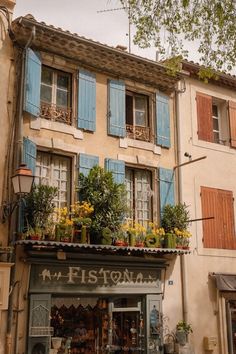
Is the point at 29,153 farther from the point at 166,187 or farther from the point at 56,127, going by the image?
the point at 166,187

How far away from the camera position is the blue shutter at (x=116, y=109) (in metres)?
12.4

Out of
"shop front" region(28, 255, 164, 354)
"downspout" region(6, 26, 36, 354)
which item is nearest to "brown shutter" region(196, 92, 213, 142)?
"shop front" region(28, 255, 164, 354)

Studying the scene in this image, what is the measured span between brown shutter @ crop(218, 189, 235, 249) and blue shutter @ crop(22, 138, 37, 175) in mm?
5828

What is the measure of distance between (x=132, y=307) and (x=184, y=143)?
4.83 metres

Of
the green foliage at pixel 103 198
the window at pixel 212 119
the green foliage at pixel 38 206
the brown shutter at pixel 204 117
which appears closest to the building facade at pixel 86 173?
the green foliage at pixel 103 198

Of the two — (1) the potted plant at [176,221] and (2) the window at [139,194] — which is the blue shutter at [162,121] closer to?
(2) the window at [139,194]

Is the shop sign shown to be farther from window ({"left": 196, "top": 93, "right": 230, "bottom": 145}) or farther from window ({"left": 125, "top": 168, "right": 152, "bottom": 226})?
window ({"left": 196, "top": 93, "right": 230, "bottom": 145})

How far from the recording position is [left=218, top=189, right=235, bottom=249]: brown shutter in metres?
13.6

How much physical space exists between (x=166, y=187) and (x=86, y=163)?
8.15ft

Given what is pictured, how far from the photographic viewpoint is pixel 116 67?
12.7 m

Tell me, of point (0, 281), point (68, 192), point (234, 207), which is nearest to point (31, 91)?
Result: point (68, 192)

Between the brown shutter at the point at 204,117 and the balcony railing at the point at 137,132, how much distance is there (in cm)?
181

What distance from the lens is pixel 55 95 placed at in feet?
39.0

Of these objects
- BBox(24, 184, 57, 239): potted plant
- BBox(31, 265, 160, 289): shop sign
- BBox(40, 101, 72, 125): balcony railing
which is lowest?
BBox(31, 265, 160, 289): shop sign
